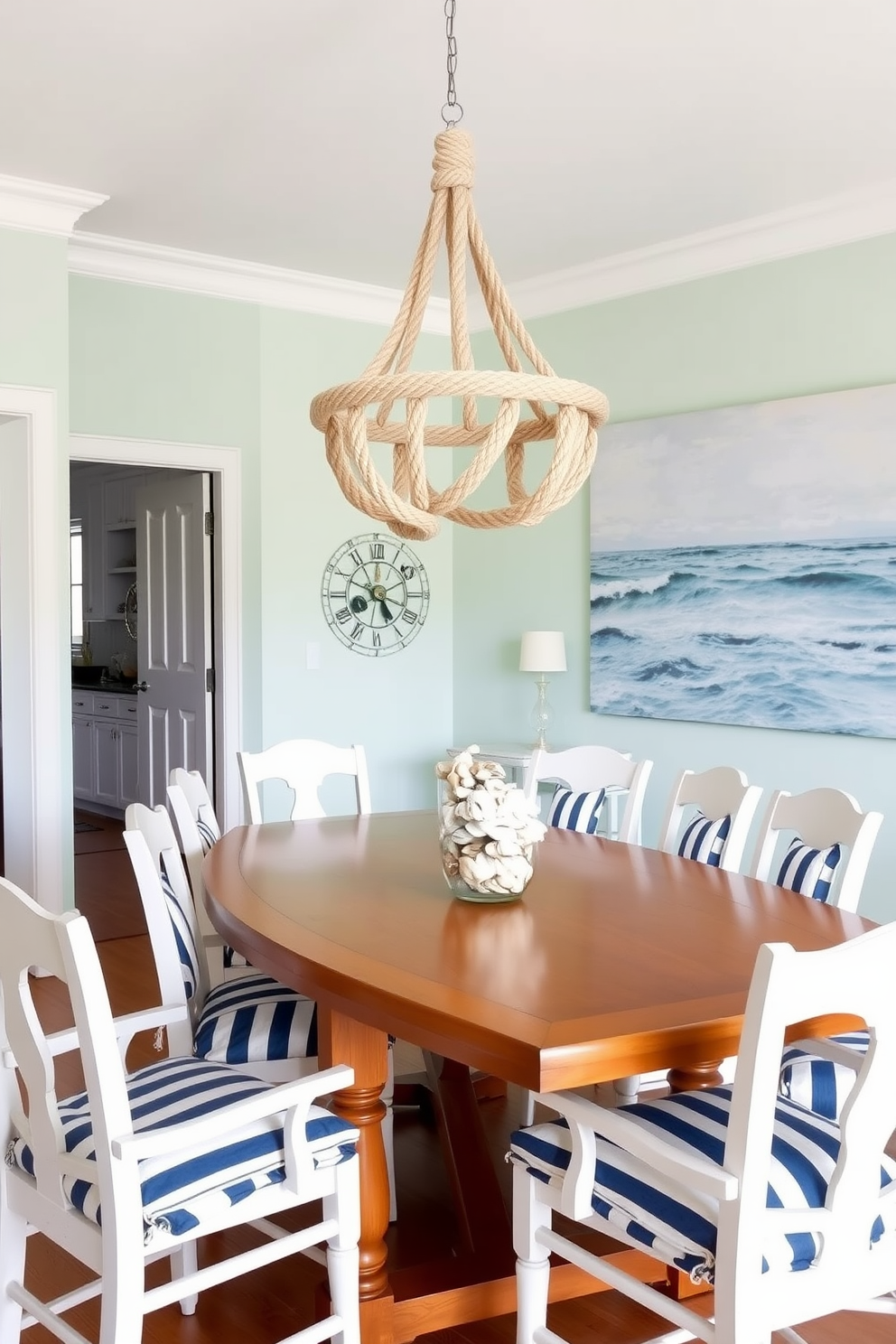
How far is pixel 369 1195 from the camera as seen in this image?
2104mm

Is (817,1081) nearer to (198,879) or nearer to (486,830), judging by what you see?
(486,830)

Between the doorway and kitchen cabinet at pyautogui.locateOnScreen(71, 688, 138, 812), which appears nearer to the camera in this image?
the doorway

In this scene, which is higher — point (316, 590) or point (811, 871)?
point (316, 590)

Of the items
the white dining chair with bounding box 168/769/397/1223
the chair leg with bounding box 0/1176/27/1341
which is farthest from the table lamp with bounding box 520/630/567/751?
the chair leg with bounding box 0/1176/27/1341

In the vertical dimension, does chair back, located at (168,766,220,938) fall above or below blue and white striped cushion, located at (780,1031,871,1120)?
above

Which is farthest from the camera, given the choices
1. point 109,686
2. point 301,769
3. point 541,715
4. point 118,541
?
point 118,541

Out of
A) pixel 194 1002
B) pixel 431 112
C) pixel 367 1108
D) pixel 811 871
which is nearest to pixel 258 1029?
pixel 194 1002

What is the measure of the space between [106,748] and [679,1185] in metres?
7.07

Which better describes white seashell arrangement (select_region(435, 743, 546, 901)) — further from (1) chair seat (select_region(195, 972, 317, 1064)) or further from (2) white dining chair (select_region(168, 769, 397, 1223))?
(2) white dining chair (select_region(168, 769, 397, 1223))

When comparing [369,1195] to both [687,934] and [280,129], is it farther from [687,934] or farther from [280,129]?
[280,129]

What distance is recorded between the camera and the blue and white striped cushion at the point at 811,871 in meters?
2.75

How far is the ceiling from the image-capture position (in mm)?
3117

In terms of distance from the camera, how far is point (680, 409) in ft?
16.4

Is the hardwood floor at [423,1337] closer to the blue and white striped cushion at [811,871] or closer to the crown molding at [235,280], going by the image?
the blue and white striped cushion at [811,871]
